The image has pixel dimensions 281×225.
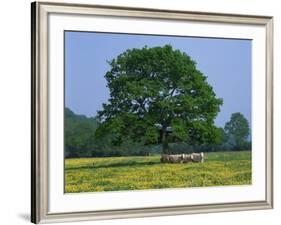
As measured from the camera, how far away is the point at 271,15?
94.4 inches

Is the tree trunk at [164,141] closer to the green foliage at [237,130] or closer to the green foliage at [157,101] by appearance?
the green foliage at [157,101]

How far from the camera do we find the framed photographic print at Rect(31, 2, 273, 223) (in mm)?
2088

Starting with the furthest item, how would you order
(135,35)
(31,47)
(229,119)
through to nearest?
(229,119) < (135,35) < (31,47)

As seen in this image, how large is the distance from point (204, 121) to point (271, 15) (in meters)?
0.46

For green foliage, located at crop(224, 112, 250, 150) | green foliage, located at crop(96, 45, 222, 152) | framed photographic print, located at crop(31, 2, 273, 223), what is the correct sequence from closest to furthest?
framed photographic print, located at crop(31, 2, 273, 223), green foliage, located at crop(96, 45, 222, 152), green foliage, located at crop(224, 112, 250, 150)

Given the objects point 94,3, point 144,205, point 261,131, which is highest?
point 94,3

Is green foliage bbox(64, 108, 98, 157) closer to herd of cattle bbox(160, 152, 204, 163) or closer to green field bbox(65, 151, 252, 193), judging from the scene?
green field bbox(65, 151, 252, 193)

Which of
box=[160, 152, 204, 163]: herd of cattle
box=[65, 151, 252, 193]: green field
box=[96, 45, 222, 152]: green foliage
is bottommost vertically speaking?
box=[65, 151, 252, 193]: green field

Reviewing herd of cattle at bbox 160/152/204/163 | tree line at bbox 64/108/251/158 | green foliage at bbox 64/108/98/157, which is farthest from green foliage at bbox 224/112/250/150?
green foliage at bbox 64/108/98/157

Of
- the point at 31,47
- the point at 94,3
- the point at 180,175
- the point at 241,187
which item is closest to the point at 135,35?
the point at 94,3

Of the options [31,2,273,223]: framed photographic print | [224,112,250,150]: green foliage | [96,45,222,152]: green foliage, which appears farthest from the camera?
[224,112,250,150]: green foliage

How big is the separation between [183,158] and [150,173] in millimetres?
127

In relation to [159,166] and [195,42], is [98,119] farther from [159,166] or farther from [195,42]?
[195,42]

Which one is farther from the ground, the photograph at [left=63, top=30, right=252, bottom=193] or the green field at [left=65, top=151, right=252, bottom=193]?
the photograph at [left=63, top=30, right=252, bottom=193]
